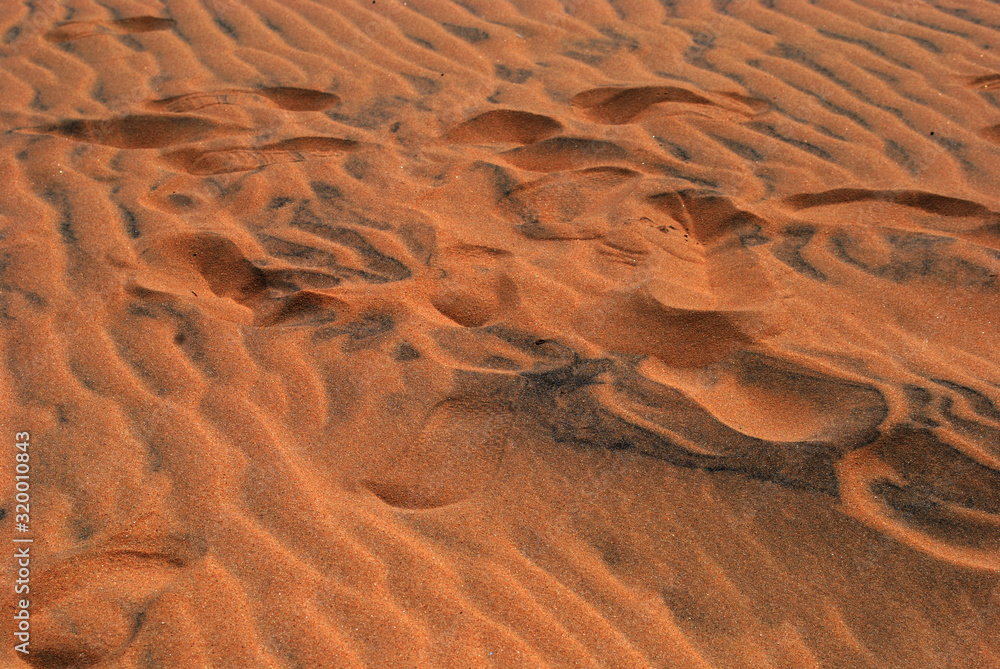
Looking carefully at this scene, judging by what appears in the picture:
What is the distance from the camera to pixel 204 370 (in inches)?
82.0

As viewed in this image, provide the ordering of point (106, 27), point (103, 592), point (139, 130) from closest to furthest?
point (103, 592)
point (139, 130)
point (106, 27)

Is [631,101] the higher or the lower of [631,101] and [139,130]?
the higher

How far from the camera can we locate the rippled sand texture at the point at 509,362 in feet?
5.19

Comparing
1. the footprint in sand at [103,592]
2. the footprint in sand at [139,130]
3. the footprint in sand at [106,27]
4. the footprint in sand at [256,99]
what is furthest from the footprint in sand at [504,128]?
the footprint in sand at [103,592]

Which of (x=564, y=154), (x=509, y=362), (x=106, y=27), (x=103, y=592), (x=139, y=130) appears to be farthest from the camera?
(x=106, y=27)

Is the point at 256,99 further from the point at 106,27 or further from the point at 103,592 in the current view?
the point at 103,592

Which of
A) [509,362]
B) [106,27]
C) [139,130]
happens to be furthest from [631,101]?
[106,27]

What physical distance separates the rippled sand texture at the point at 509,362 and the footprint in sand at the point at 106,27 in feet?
1.41

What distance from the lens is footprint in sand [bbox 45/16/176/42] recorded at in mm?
4004

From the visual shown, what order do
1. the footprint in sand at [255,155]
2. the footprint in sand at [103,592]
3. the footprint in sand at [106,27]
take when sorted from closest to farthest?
the footprint in sand at [103,592]
the footprint in sand at [255,155]
the footprint in sand at [106,27]

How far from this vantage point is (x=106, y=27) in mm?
4086

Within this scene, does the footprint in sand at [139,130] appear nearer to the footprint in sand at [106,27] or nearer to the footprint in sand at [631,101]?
the footprint in sand at [106,27]

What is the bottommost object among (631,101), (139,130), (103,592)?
(103,592)

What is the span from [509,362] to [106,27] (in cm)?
323
